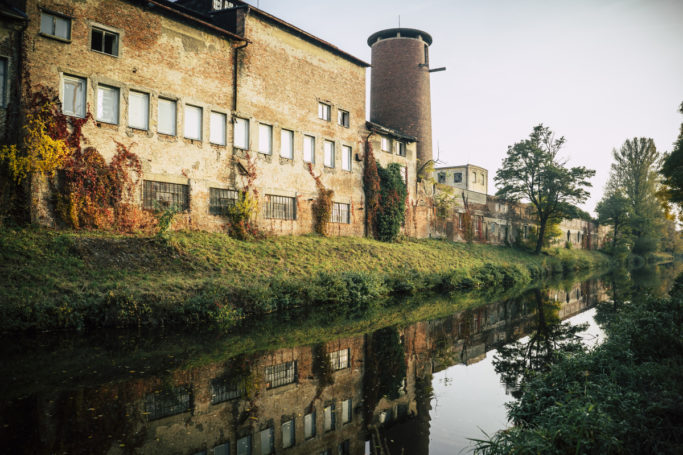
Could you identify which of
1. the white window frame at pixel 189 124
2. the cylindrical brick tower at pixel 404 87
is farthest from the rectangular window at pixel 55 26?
the cylindrical brick tower at pixel 404 87

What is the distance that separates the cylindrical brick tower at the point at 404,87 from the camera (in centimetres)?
3173

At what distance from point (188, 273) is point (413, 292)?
9422mm

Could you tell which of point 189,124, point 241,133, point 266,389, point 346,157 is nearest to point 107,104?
point 189,124

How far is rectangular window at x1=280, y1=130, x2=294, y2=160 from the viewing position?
70.6 ft

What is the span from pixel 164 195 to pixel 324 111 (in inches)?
417

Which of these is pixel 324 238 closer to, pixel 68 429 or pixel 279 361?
pixel 279 361

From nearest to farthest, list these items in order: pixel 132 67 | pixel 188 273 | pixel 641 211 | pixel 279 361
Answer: pixel 279 361, pixel 188 273, pixel 132 67, pixel 641 211

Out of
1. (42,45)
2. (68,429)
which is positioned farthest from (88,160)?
(68,429)

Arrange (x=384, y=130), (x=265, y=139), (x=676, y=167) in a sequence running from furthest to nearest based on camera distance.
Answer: (x=384, y=130) < (x=676, y=167) < (x=265, y=139)

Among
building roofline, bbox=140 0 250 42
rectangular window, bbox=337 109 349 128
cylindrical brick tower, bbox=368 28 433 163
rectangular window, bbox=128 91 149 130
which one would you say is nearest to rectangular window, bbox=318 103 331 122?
rectangular window, bbox=337 109 349 128

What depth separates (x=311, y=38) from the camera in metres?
22.7

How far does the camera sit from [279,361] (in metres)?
8.15

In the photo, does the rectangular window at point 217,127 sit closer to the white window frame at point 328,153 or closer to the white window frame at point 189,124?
the white window frame at point 189,124

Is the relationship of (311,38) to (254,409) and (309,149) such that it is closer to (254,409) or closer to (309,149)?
(309,149)
